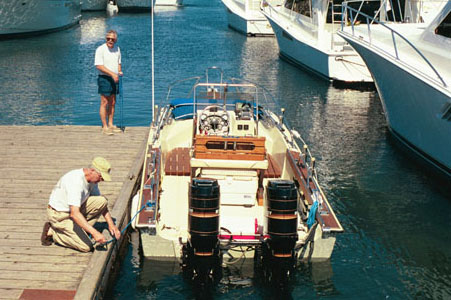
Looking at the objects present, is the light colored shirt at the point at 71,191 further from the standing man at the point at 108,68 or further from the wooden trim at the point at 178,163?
the standing man at the point at 108,68

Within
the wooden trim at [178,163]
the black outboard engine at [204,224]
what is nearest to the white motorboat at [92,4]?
the wooden trim at [178,163]

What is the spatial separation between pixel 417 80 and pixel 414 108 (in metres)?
0.93

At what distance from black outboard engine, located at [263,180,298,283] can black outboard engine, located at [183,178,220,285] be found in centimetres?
63

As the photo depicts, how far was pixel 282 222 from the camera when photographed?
6566 mm

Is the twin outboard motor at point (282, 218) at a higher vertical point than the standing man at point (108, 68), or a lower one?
lower

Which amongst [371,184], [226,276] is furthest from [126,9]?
[226,276]

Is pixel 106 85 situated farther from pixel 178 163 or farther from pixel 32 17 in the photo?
pixel 32 17

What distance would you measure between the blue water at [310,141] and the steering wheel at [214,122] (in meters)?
2.36

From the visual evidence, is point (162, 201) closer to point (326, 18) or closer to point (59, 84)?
point (59, 84)

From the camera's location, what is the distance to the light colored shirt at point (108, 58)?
10.3m

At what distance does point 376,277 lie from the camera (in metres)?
7.85

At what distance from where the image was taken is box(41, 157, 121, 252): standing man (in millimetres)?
6219

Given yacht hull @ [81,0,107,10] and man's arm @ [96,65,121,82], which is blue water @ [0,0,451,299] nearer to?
man's arm @ [96,65,121,82]

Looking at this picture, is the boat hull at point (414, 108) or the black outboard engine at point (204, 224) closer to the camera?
the black outboard engine at point (204, 224)
